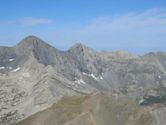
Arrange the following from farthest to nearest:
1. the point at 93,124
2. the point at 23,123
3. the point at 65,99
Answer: the point at 65,99, the point at 23,123, the point at 93,124

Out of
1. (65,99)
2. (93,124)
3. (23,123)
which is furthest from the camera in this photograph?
(65,99)

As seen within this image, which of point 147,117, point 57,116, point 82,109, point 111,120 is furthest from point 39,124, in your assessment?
point 147,117

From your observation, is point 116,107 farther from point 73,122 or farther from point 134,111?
point 73,122

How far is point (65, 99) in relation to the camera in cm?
14175

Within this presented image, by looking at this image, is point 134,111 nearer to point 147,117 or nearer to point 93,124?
point 147,117

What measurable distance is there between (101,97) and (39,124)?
21.4 m

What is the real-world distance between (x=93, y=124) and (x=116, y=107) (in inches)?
385

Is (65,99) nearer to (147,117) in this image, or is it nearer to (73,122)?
(73,122)

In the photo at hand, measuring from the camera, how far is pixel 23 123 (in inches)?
5207

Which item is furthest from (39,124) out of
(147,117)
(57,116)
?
(147,117)

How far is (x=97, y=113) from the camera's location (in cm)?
12725

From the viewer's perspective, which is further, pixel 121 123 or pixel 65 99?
pixel 65 99

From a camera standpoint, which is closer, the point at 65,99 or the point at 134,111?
the point at 134,111

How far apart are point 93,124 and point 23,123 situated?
23506mm
